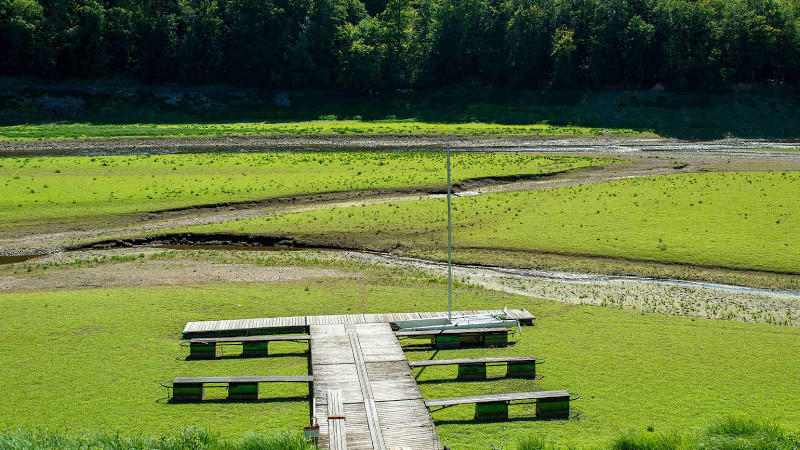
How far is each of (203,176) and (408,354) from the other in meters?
35.8

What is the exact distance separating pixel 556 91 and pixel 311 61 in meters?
35.4

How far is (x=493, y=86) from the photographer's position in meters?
112

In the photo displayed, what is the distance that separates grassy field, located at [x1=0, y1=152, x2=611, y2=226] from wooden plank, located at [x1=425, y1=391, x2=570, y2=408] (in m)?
31.5

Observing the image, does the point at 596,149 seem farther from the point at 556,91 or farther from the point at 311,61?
the point at 311,61

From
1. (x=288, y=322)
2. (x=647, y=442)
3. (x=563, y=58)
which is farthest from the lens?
(x=563, y=58)

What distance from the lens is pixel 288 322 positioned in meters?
25.9

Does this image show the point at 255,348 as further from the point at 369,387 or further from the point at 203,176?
the point at 203,176


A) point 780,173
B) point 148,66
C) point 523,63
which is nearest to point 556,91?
point 523,63

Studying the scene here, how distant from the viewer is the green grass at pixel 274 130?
83250 mm

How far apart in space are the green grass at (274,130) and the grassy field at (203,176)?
54.5ft

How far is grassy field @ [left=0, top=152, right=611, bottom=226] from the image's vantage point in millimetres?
46594

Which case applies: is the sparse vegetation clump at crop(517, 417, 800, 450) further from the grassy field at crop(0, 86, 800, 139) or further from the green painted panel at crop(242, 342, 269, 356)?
the grassy field at crop(0, 86, 800, 139)

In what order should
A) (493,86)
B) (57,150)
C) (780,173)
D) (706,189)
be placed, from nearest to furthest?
1. (706,189)
2. (780,173)
3. (57,150)
4. (493,86)

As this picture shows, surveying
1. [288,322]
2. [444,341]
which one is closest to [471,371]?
[444,341]
